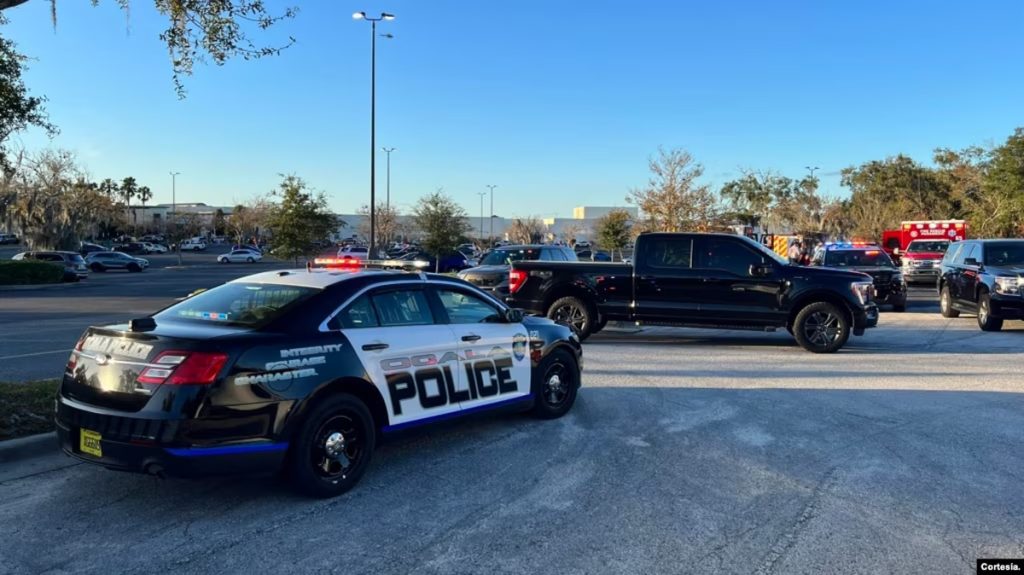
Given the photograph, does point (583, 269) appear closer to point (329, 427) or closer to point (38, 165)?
point (329, 427)

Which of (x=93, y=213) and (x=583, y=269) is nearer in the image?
(x=583, y=269)

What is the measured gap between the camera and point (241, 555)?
4078 mm

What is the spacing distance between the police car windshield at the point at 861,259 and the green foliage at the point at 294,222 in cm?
1952

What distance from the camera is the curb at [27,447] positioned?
562 centimetres

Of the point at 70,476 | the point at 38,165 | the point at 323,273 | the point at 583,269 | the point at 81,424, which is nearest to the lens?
the point at 81,424

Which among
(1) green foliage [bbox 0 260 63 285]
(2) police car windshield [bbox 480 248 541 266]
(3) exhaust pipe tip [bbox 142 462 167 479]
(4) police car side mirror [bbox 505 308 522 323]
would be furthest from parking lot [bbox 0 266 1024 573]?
(1) green foliage [bbox 0 260 63 285]

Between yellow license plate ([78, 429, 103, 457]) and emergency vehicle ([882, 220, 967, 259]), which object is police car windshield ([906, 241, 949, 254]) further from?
yellow license plate ([78, 429, 103, 457])

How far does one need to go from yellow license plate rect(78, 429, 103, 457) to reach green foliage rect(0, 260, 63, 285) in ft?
99.3

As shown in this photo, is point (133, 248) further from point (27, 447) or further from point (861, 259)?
point (27, 447)

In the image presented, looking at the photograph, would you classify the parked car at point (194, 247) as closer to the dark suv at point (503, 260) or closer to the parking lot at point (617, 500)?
the dark suv at point (503, 260)

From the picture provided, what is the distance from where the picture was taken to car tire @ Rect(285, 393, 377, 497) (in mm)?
4793

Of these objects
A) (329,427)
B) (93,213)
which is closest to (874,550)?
(329,427)

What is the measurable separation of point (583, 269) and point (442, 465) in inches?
297

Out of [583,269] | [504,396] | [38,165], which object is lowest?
[504,396]
